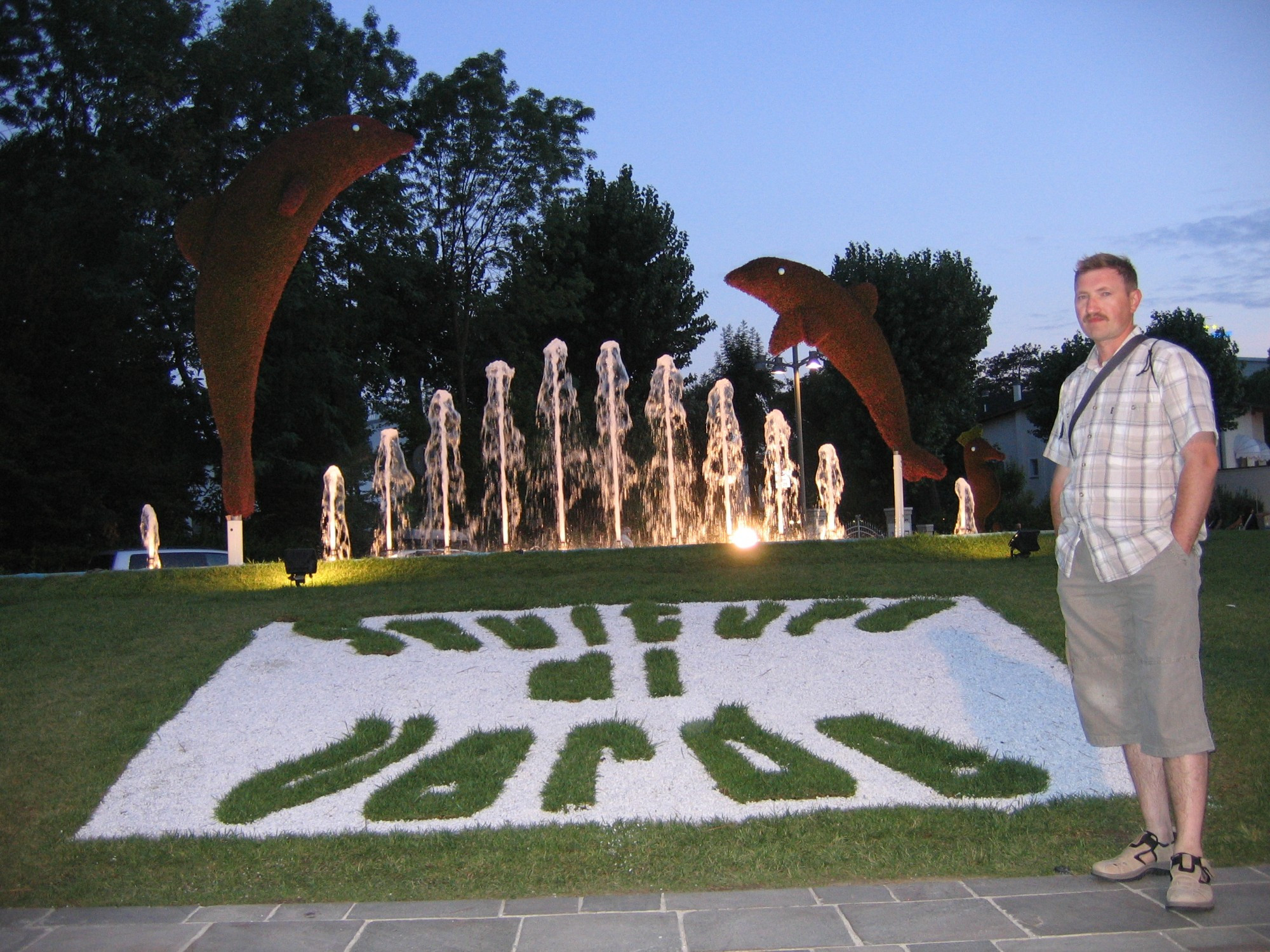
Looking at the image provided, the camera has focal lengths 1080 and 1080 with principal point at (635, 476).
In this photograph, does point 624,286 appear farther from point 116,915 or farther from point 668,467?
point 116,915

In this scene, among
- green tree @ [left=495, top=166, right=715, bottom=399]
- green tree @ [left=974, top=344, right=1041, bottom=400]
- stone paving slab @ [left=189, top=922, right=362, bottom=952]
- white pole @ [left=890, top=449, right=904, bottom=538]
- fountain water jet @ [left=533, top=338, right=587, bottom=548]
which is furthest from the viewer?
green tree @ [left=974, top=344, right=1041, bottom=400]

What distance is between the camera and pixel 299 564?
11.7m

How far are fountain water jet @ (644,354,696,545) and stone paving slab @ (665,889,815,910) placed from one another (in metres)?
16.8

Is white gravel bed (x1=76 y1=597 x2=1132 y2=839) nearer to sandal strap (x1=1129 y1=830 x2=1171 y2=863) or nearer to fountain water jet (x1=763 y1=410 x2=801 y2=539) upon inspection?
sandal strap (x1=1129 y1=830 x2=1171 y2=863)

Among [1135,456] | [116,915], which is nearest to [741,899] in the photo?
[1135,456]

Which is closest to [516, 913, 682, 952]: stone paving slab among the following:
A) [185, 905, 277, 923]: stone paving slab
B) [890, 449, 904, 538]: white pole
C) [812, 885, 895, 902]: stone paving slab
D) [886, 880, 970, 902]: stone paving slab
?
[812, 885, 895, 902]: stone paving slab

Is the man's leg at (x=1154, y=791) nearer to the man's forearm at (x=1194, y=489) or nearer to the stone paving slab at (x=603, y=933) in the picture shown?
the man's forearm at (x=1194, y=489)

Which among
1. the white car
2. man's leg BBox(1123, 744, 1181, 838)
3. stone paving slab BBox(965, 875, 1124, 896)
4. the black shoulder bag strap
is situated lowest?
stone paving slab BBox(965, 875, 1124, 896)

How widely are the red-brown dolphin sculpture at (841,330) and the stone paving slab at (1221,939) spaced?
40.7 ft

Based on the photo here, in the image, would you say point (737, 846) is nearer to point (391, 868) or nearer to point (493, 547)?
point (391, 868)

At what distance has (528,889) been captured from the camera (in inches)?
162

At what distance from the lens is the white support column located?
510 inches

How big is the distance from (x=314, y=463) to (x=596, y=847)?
2374 centimetres

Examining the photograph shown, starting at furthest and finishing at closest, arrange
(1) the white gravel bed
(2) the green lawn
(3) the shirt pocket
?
1. (1) the white gravel bed
2. (2) the green lawn
3. (3) the shirt pocket
